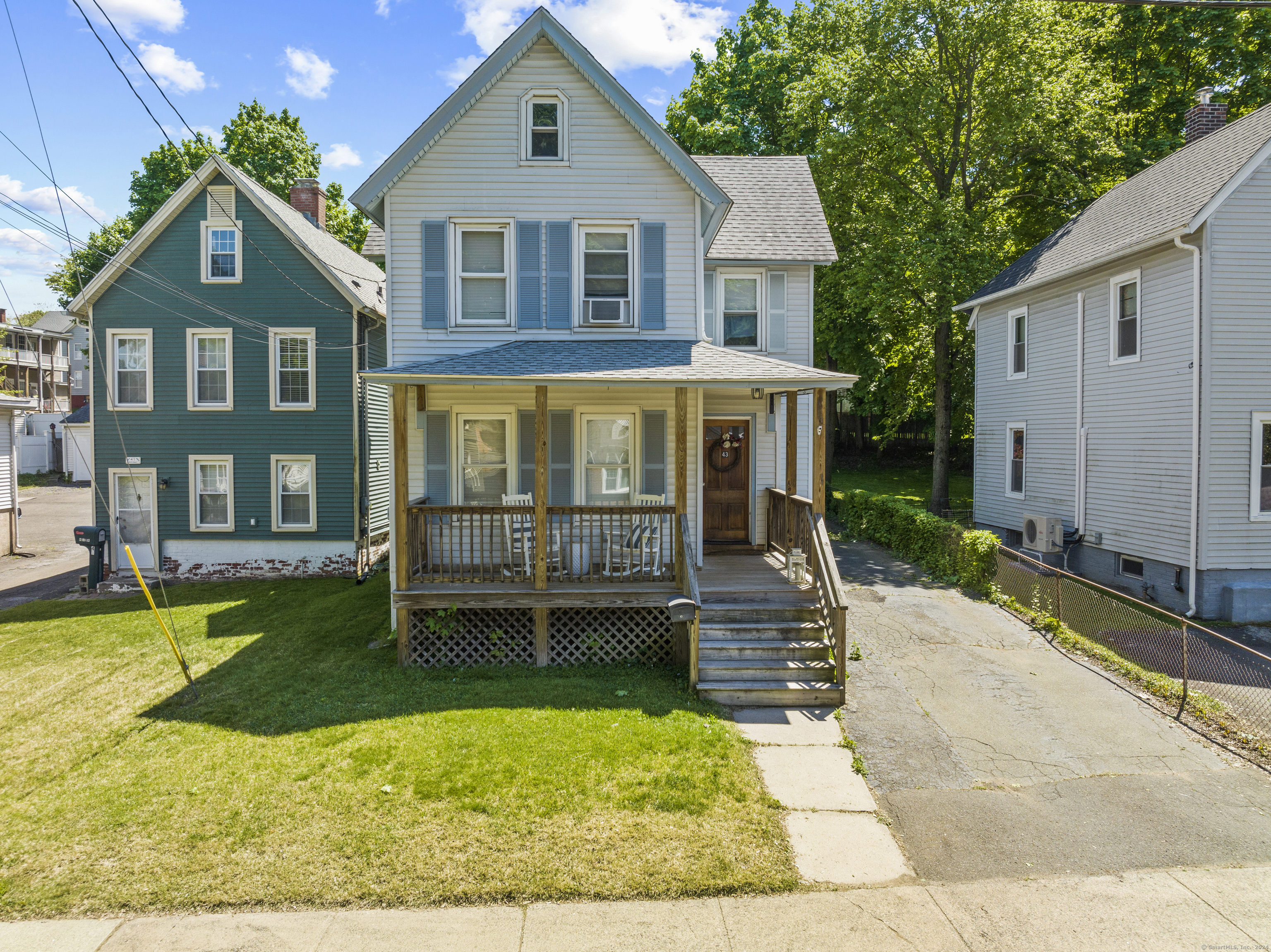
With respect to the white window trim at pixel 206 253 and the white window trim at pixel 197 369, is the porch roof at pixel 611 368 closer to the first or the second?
the white window trim at pixel 197 369

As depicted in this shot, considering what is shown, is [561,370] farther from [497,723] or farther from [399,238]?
[497,723]

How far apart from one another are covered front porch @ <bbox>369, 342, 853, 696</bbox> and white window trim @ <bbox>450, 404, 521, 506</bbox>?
0.02 metres

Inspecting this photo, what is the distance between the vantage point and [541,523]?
958 cm

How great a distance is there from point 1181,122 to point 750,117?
15.4 metres

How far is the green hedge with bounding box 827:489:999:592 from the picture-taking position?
13398mm

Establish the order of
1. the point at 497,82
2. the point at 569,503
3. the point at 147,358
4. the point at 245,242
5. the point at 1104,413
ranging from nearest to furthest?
the point at 497,82 < the point at 569,503 < the point at 1104,413 < the point at 245,242 < the point at 147,358

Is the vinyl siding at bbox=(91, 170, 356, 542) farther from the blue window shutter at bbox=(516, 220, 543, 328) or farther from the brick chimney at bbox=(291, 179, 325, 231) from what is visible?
the blue window shutter at bbox=(516, 220, 543, 328)

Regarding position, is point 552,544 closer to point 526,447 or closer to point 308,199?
point 526,447

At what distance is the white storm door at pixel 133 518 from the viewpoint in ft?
54.1

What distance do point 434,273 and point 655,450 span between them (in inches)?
177

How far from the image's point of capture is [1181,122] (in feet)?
76.6

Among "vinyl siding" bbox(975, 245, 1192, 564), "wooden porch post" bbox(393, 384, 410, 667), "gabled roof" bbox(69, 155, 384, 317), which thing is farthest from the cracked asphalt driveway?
"gabled roof" bbox(69, 155, 384, 317)

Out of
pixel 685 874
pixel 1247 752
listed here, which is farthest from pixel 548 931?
pixel 1247 752

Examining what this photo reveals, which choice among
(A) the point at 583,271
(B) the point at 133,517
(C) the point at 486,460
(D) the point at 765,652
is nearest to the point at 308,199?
(B) the point at 133,517
